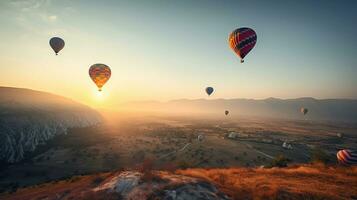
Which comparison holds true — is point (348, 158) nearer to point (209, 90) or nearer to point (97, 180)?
point (97, 180)

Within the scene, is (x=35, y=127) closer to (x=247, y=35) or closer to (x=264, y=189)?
(x=247, y=35)

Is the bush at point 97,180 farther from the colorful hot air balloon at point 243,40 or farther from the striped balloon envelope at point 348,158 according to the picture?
the striped balloon envelope at point 348,158

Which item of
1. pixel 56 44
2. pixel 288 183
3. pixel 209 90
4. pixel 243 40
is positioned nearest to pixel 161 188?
pixel 288 183

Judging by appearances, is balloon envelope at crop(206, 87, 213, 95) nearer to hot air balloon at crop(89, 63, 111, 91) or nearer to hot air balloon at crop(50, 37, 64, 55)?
hot air balloon at crop(89, 63, 111, 91)

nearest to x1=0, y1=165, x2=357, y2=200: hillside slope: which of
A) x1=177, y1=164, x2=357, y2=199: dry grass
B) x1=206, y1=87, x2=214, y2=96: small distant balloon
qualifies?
x1=177, y1=164, x2=357, y2=199: dry grass

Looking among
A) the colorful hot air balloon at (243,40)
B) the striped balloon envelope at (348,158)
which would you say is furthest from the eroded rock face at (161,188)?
the striped balloon envelope at (348,158)

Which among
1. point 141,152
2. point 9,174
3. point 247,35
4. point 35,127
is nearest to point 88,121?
point 35,127

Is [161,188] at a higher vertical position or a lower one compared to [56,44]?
lower
